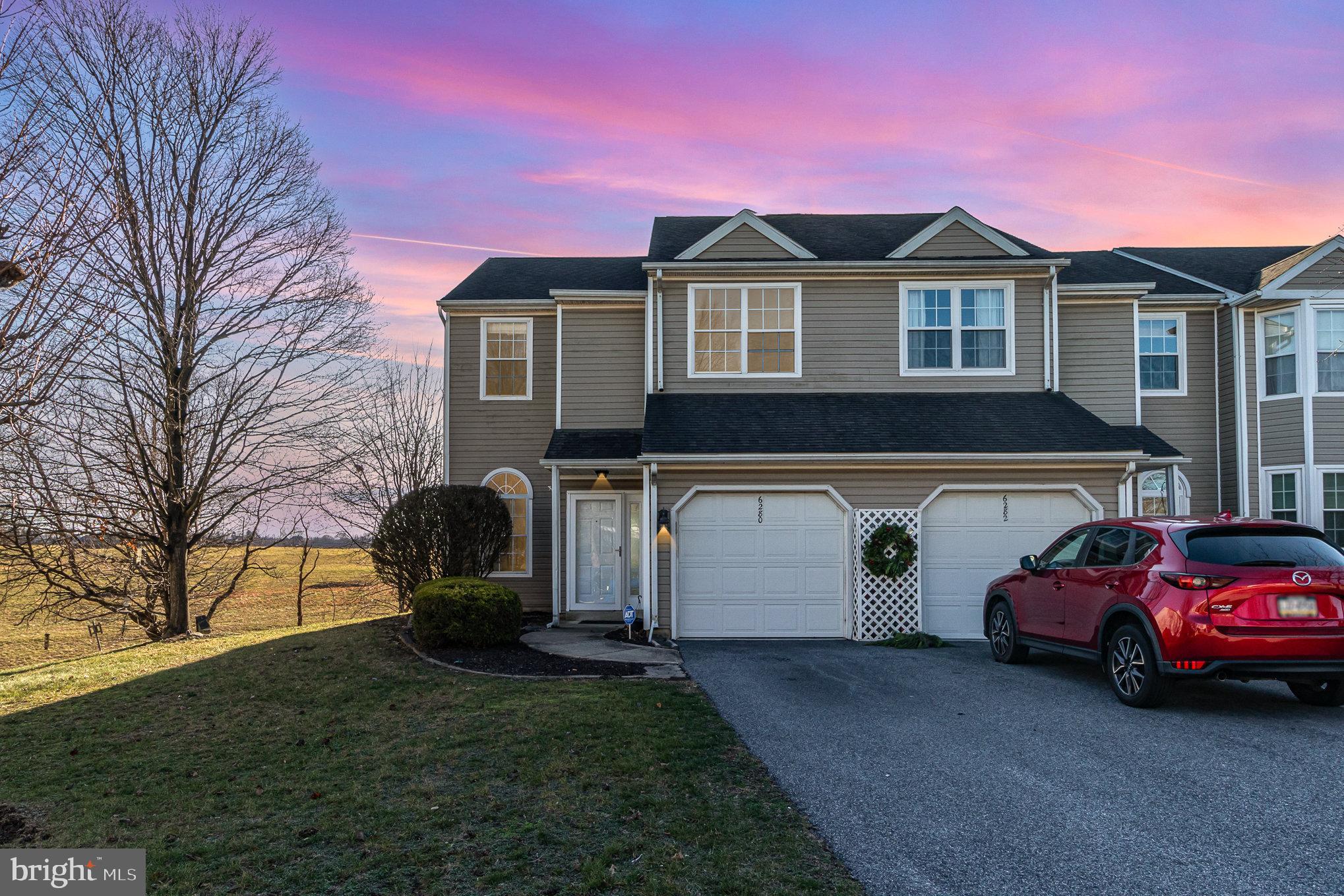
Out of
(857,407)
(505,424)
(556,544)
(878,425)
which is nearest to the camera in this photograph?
(878,425)

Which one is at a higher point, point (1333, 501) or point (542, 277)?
point (542, 277)

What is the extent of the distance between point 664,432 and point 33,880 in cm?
976

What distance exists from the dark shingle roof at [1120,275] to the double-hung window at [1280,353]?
4.34 feet

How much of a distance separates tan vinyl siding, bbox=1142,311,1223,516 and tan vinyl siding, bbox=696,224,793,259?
835 cm

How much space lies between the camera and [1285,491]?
1616cm

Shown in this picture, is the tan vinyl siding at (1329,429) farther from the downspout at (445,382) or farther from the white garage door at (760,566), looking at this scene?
the downspout at (445,382)

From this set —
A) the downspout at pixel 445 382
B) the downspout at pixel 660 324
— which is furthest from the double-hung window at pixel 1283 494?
the downspout at pixel 445 382

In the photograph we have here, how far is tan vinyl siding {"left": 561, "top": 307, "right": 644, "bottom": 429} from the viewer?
16.3 metres

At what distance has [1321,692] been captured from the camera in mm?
8195

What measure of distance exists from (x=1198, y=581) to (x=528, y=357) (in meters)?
12.7

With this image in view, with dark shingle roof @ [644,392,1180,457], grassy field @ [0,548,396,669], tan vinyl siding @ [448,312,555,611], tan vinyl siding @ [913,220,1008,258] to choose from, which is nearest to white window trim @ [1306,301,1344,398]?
dark shingle roof @ [644,392,1180,457]

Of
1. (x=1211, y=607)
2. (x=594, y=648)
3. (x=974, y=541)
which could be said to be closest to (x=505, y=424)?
(x=594, y=648)

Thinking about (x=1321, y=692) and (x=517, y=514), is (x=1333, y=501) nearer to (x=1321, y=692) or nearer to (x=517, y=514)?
(x=1321, y=692)

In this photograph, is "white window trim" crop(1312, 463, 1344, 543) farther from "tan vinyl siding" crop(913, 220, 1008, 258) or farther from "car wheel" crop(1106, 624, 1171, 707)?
"car wheel" crop(1106, 624, 1171, 707)
